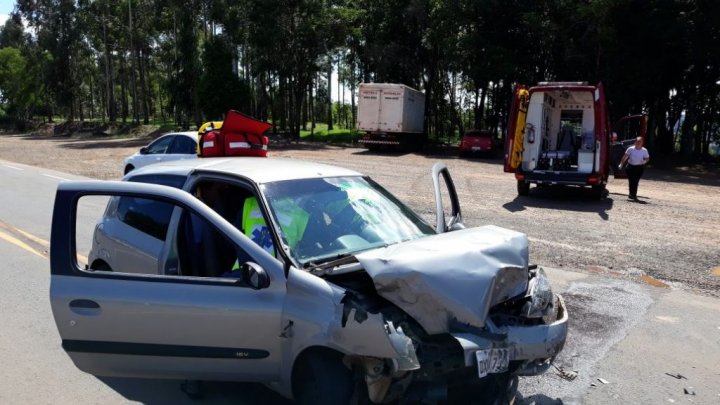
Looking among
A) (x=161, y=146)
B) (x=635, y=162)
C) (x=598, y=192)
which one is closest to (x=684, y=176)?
(x=635, y=162)

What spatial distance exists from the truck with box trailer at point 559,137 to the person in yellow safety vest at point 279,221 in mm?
11386

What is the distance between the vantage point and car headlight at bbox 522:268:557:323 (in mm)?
3346

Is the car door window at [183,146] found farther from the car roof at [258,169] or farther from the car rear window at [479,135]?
the car rear window at [479,135]

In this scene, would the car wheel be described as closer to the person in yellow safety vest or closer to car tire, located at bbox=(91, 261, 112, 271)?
the person in yellow safety vest

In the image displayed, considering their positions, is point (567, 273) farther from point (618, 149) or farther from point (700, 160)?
point (700, 160)

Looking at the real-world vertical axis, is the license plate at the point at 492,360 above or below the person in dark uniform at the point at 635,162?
below

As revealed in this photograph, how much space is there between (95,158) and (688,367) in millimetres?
27436

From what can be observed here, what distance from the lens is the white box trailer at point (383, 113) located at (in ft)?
101

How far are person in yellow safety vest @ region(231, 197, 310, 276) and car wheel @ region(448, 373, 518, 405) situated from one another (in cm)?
136

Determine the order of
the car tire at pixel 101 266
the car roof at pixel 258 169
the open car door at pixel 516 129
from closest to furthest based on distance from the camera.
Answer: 1. the car roof at pixel 258 169
2. the car tire at pixel 101 266
3. the open car door at pixel 516 129

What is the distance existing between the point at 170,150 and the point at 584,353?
10898 millimetres

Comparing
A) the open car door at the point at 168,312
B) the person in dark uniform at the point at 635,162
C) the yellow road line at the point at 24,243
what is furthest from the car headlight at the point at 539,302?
the person in dark uniform at the point at 635,162

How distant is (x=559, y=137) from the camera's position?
53.8 ft

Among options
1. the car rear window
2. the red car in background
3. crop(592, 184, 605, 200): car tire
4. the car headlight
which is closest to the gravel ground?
crop(592, 184, 605, 200): car tire
